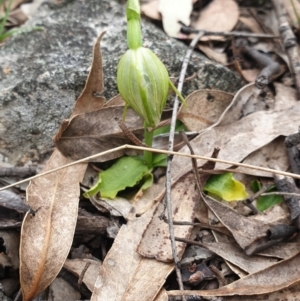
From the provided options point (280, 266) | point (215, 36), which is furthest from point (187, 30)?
point (280, 266)

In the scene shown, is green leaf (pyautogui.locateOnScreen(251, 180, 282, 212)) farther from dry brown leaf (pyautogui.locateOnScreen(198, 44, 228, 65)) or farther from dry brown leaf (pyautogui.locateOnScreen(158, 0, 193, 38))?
dry brown leaf (pyautogui.locateOnScreen(158, 0, 193, 38))

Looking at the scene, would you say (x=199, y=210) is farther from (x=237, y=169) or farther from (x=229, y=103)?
(x=229, y=103)

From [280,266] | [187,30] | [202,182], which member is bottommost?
[280,266]

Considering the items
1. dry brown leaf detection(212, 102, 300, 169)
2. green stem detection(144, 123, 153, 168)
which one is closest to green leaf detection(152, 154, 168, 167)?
green stem detection(144, 123, 153, 168)

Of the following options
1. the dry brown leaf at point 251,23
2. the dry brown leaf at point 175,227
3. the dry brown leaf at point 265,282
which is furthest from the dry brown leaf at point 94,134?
the dry brown leaf at point 251,23

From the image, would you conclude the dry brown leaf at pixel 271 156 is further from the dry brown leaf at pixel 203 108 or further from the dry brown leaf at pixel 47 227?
the dry brown leaf at pixel 47 227

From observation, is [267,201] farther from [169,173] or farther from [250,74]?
[250,74]
